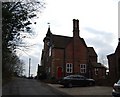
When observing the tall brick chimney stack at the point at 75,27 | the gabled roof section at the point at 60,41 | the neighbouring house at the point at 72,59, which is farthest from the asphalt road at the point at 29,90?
the tall brick chimney stack at the point at 75,27

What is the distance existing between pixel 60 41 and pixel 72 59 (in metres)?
4.71

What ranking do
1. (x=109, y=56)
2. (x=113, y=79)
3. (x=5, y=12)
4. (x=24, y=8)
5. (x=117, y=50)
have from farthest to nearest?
1. (x=109, y=56)
2. (x=117, y=50)
3. (x=113, y=79)
4. (x=24, y=8)
5. (x=5, y=12)

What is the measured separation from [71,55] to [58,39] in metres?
4.69

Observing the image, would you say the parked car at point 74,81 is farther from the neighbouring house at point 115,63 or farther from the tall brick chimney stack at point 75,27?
the tall brick chimney stack at point 75,27

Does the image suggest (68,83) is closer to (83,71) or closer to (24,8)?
(24,8)

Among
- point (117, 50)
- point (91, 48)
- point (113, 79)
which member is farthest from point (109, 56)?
point (91, 48)

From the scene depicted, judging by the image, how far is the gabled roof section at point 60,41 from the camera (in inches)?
2465

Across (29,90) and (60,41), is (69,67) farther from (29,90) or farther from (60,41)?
(29,90)

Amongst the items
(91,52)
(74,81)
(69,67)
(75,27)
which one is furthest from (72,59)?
(74,81)

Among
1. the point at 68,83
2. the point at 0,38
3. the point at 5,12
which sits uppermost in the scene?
the point at 5,12

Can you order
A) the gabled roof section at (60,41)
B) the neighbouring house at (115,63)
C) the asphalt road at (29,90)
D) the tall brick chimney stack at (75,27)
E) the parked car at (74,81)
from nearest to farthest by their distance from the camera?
the asphalt road at (29,90), the parked car at (74,81), the neighbouring house at (115,63), the tall brick chimney stack at (75,27), the gabled roof section at (60,41)

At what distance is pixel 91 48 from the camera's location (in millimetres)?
70750

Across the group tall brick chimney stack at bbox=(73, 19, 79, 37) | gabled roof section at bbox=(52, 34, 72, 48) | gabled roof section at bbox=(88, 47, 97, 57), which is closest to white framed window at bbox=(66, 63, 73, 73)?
gabled roof section at bbox=(52, 34, 72, 48)

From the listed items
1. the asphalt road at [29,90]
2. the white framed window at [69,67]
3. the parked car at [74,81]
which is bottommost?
the asphalt road at [29,90]
